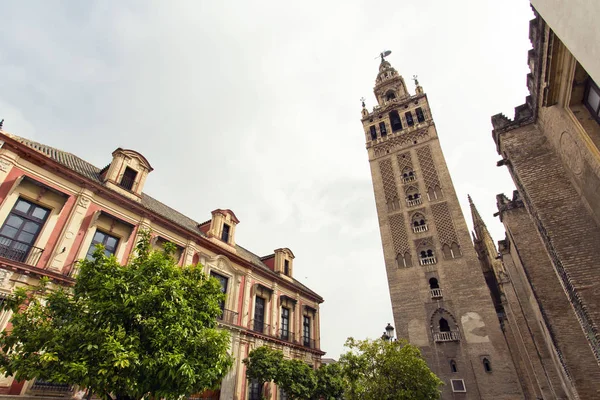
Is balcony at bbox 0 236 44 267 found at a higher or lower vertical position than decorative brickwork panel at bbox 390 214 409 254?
lower

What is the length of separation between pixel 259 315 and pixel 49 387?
35.7ft

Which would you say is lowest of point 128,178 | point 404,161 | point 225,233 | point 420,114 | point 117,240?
point 117,240

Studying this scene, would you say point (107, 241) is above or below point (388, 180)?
below

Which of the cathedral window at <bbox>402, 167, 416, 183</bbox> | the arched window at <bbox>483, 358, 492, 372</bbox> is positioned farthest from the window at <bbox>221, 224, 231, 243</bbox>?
the cathedral window at <bbox>402, 167, 416, 183</bbox>

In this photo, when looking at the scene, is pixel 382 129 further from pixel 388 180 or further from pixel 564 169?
pixel 564 169

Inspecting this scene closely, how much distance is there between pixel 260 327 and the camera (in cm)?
1900

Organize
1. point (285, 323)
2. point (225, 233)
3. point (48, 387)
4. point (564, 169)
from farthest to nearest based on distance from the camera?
point (285, 323), point (225, 233), point (48, 387), point (564, 169)

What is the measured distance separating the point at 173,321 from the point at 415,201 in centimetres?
2732

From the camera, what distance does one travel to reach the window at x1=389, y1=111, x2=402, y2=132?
3778 cm

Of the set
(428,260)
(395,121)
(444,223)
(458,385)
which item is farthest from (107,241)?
(395,121)

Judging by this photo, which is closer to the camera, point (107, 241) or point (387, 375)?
point (107, 241)

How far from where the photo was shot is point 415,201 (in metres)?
30.7

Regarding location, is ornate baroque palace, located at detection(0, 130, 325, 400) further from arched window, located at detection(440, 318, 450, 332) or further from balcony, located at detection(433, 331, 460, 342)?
arched window, located at detection(440, 318, 450, 332)

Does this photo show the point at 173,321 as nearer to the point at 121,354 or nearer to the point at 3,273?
the point at 121,354
